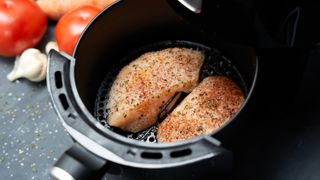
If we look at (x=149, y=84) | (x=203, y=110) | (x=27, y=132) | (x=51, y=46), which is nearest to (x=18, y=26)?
(x=51, y=46)

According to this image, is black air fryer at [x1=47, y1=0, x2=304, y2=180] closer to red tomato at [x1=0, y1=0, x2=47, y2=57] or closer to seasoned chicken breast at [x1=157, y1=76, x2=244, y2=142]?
seasoned chicken breast at [x1=157, y1=76, x2=244, y2=142]

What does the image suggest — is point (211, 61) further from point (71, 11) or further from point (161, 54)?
point (71, 11)

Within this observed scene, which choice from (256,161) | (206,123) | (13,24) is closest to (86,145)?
(206,123)

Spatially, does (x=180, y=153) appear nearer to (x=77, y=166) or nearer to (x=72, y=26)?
(x=77, y=166)

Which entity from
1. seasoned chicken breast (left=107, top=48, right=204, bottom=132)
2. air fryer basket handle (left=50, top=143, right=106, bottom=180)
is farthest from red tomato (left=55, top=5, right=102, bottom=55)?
air fryer basket handle (left=50, top=143, right=106, bottom=180)

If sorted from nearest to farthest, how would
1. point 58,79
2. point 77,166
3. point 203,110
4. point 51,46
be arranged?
point 77,166 → point 58,79 → point 203,110 → point 51,46

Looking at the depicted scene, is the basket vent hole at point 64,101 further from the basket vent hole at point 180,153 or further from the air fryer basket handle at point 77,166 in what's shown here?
the basket vent hole at point 180,153

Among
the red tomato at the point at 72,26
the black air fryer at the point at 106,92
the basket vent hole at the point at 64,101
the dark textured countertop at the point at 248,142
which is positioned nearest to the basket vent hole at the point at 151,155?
the black air fryer at the point at 106,92
